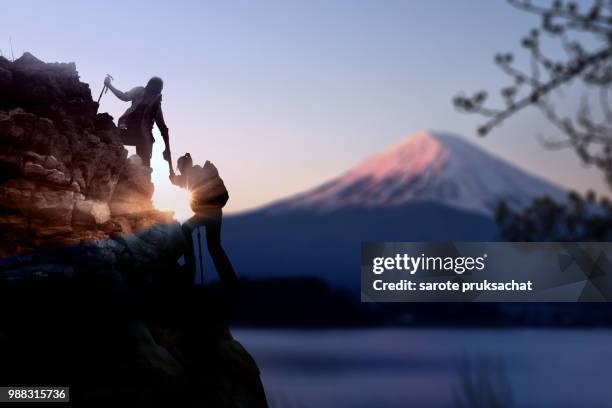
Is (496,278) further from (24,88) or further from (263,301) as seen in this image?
(263,301)

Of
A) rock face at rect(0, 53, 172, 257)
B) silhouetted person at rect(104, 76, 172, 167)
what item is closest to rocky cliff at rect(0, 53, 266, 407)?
rock face at rect(0, 53, 172, 257)

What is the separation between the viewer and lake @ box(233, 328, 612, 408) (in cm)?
1510

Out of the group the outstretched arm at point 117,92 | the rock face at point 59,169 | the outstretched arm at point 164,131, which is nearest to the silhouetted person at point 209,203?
the outstretched arm at point 164,131

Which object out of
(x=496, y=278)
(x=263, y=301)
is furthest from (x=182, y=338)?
(x=263, y=301)

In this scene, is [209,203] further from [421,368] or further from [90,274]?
[421,368]

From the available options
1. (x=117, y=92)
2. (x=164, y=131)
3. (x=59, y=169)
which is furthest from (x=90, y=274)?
(x=117, y=92)

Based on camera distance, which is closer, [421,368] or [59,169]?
[59,169]

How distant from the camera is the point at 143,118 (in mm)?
12570

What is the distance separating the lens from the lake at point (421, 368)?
49.6ft

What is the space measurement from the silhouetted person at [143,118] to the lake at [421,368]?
3.80 m

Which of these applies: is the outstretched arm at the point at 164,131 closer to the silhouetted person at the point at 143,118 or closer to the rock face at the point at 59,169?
the silhouetted person at the point at 143,118

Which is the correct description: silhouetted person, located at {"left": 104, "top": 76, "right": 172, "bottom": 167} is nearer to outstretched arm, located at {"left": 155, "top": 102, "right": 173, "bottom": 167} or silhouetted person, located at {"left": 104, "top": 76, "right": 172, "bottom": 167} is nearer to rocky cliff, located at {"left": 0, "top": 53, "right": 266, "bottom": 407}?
outstretched arm, located at {"left": 155, "top": 102, "right": 173, "bottom": 167}

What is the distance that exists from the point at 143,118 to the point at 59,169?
1487 mm

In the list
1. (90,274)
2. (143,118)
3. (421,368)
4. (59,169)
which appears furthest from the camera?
(421,368)
